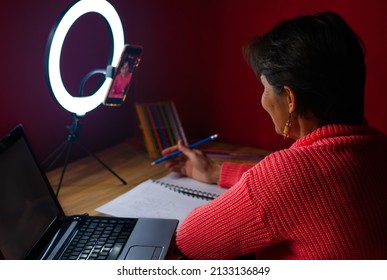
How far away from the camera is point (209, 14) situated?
173 centimetres

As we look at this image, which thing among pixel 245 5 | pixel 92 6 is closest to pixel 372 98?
pixel 245 5

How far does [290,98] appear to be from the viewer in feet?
3.16

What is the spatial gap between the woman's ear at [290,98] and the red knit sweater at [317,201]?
0.07 m

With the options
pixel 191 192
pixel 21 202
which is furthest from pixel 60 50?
pixel 191 192

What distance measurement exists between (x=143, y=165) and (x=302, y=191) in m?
0.83

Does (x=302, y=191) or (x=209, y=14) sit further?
(x=209, y=14)

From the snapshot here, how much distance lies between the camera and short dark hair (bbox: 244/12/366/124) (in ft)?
2.97

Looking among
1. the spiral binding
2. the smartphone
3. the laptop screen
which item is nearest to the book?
the spiral binding

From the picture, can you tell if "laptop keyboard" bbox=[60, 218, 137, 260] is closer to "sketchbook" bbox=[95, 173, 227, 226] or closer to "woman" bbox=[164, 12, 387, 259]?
"sketchbook" bbox=[95, 173, 227, 226]

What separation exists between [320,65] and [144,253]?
1.78ft

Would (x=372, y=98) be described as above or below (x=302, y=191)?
below

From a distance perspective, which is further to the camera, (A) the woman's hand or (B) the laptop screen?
(A) the woman's hand

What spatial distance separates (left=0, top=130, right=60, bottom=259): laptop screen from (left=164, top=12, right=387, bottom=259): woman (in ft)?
1.25
